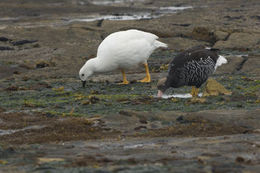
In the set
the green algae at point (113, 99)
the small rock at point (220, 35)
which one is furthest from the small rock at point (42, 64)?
the small rock at point (220, 35)

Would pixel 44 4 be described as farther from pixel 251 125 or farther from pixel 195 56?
pixel 251 125

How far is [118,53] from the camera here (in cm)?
1599

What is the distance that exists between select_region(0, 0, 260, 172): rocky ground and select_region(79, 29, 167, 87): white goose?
54 cm

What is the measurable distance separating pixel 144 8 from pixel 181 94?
33156 millimetres

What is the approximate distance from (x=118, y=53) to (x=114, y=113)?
425cm

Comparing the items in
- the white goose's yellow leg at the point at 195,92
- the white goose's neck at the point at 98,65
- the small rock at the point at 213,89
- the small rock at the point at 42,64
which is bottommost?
the small rock at the point at 42,64

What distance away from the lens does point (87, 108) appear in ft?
42.0

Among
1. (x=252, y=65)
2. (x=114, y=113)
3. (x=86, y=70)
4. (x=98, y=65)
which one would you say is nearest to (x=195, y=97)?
(x=114, y=113)

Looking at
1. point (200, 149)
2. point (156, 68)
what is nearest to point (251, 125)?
point (200, 149)

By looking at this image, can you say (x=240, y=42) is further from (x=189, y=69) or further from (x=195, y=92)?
(x=189, y=69)

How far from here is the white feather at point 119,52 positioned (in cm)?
1600

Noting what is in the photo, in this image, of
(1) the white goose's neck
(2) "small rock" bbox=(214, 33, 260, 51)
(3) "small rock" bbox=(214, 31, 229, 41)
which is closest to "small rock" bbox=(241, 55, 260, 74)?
(2) "small rock" bbox=(214, 33, 260, 51)

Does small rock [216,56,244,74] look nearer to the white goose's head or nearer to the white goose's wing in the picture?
the white goose's wing

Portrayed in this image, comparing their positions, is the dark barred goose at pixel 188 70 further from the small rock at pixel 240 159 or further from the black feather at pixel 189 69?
the small rock at pixel 240 159
